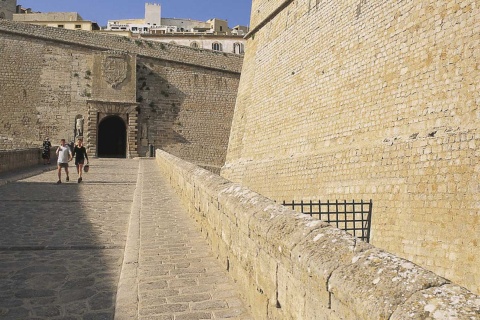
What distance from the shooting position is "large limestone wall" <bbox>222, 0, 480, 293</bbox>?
689 centimetres

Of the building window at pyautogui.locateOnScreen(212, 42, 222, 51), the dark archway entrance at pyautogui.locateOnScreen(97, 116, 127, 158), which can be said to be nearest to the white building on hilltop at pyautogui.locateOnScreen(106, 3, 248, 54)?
the building window at pyautogui.locateOnScreen(212, 42, 222, 51)

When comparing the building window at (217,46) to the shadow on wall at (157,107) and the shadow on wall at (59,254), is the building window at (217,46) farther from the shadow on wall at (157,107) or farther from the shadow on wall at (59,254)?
the shadow on wall at (59,254)

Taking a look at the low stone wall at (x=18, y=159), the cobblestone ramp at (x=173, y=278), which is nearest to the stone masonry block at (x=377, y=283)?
the cobblestone ramp at (x=173, y=278)

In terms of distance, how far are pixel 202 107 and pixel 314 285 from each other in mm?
26114

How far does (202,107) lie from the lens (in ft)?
89.9

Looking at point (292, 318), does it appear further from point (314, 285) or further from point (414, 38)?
point (414, 38)

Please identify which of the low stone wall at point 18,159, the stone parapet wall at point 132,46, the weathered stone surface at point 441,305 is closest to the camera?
the weathered stone surface at point 441,305

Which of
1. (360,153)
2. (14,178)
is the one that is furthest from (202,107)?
(360,153)

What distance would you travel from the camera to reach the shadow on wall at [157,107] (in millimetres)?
25578

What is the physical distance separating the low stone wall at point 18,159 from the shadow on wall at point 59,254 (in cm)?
420

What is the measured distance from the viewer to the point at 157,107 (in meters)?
26.0

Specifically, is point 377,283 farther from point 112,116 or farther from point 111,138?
point 111,138

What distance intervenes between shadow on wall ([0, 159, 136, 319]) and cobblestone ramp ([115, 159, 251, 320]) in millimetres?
192

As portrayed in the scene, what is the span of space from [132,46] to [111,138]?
22.3ft
